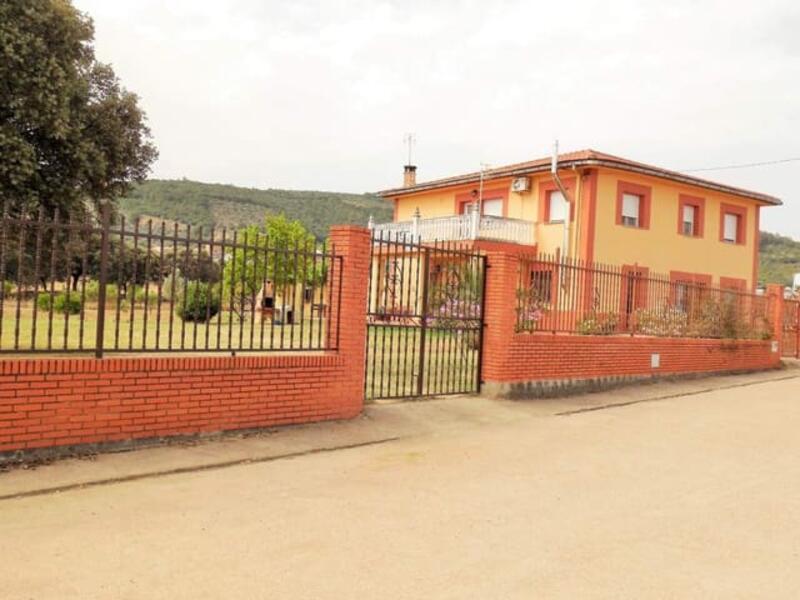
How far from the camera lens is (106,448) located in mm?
6562

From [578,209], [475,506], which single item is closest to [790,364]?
[578,209]

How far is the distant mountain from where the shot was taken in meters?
68.9

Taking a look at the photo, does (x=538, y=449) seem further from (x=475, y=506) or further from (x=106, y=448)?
(x=106, y=448)

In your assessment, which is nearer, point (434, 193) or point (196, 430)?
point (196, 430)

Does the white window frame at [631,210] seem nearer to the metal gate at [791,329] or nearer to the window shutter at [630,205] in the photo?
the window shutter at [630,205]

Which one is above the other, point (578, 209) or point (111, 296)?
point (578, 209)

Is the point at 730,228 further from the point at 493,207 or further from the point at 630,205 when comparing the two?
the point at 493,207

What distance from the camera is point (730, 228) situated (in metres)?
29.4

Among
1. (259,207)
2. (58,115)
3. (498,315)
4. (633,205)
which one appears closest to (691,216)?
(633,205)

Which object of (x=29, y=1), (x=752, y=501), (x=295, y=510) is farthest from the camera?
(x=29, y=1)

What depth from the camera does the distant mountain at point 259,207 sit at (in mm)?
68875

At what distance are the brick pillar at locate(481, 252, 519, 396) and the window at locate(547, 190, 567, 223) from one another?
14.9 metres

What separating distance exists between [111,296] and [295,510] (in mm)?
4270

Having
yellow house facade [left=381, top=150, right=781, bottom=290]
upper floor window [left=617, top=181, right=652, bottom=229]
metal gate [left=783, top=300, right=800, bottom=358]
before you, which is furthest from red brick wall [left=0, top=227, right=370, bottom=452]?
metal gate [left=783, top=300, right=800, bottom=358]
